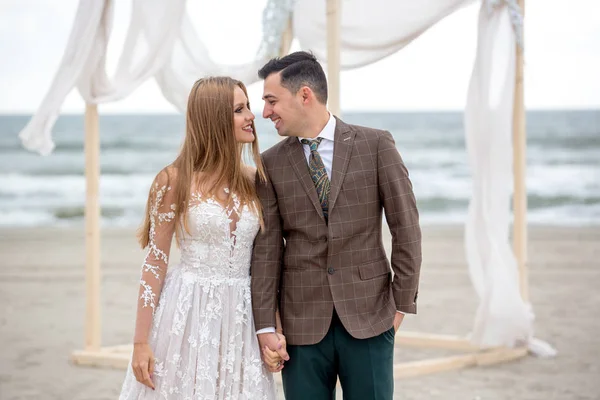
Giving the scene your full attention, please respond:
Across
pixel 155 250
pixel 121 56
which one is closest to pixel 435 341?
pixel 121 56

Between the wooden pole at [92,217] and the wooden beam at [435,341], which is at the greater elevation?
the wooden pole at [92,217]

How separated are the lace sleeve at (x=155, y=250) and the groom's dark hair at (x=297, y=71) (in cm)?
48

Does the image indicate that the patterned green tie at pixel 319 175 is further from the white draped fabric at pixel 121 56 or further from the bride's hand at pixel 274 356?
the white draped fabric at pixel 121 56

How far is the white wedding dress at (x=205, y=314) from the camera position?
246cm

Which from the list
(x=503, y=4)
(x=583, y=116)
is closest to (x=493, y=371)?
(x=503, y=4)

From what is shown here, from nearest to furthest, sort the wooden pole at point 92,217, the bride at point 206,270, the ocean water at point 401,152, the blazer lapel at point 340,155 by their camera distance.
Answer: the blazer lapel at point 340,155, the bride at point 206,270, the wooden pole at point 92,217, the ocean water at point 401,152

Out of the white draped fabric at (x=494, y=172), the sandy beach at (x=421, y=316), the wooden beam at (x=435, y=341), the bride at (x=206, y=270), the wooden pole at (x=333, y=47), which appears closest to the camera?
the bride at (x=206, y=270)

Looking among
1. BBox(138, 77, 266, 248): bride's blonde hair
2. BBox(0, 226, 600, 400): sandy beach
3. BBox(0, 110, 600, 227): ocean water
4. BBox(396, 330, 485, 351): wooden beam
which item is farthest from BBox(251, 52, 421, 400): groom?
BBox(0, 110, 600, 227): ocean water

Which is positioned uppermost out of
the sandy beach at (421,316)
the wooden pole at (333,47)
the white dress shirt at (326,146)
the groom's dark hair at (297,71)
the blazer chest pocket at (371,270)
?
the wooden pole at (333,47)

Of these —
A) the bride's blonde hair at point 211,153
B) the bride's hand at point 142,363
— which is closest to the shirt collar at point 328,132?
the bride's blonde hair at point 211,153

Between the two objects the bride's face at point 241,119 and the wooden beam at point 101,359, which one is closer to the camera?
the bride's face at point 241,119

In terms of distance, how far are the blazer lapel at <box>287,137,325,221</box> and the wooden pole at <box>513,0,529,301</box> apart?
2.64 metres

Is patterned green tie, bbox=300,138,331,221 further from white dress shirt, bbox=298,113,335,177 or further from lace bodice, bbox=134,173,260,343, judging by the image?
lace bodice, bbox=134,173,260,343
